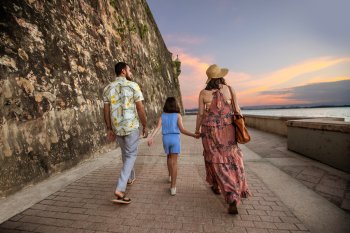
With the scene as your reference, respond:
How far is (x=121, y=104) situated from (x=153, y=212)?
1.62 m

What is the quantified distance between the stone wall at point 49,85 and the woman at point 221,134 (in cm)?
322

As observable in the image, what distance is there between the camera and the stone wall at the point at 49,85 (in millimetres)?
3744

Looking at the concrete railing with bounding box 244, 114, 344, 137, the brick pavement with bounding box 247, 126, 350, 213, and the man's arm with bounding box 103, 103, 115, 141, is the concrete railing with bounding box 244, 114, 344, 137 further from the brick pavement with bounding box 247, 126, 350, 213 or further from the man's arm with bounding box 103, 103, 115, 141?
the man's arm with bounding box 103, 103, 115, 141

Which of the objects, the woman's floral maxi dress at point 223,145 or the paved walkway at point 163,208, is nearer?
the paved walkway at point 163,208

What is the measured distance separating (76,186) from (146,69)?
11207 millimetres

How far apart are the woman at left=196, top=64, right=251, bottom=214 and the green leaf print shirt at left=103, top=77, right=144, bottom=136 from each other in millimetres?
1095

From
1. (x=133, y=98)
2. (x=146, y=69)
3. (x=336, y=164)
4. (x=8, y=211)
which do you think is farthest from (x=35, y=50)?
(x=146, y=69)

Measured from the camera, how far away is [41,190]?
12.0ft

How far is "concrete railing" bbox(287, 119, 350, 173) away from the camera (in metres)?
4.27

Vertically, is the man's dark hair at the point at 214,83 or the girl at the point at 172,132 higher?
the man's dark hair at the point at 214,83

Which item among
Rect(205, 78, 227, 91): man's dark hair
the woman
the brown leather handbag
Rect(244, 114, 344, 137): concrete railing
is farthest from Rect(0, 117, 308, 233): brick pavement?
Rect(244, 114, 344, 137): concrete railing

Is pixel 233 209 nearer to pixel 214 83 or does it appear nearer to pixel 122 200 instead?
Answer: pixel 122 200

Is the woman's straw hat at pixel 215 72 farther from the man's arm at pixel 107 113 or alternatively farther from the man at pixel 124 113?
the man's arm at pixel 107 113

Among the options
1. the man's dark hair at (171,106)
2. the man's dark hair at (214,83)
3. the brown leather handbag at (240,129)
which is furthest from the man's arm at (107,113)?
the brown leather handbag at (240,129)
